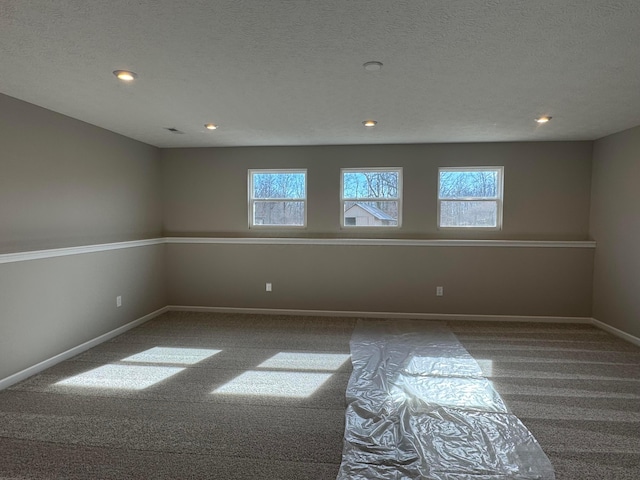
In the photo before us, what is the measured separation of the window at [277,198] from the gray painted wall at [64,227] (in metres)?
1.46

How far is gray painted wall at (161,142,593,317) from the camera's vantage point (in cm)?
460

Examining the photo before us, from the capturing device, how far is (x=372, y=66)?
7.54ft

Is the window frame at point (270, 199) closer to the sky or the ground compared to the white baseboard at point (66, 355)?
closer to the sky

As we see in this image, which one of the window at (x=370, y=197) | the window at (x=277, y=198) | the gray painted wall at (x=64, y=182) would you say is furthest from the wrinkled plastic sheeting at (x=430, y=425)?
the gray painted wall at (x=64, y=182)

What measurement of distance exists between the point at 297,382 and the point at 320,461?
1001 mm

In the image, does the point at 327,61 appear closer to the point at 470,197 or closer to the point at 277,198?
the point at 277,198

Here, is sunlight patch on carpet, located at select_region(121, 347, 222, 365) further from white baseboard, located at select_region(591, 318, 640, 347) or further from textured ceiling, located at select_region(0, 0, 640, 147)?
white baseboard, located at select_region(591, 318, 640, 347)

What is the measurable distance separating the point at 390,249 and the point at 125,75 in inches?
138

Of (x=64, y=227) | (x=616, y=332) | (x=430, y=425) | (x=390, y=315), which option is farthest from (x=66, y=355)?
(x=616, y=332)

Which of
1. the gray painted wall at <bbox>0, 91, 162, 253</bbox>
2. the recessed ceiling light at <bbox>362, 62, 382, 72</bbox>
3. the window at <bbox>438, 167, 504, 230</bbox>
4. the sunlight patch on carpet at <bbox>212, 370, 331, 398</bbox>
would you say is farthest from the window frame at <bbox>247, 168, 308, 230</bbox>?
the recessed ceiling light at <bbox>362, 62, 382, 72</bbox>

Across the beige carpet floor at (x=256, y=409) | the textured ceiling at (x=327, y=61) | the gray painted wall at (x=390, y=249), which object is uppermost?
the textured ceiling at (x=327, y=61)

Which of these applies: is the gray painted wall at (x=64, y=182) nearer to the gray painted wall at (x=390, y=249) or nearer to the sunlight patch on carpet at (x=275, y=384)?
the gray painted wall at (x=390, y=249)

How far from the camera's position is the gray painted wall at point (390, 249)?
4.60 metres

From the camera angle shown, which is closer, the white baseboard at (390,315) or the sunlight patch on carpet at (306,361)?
the sunlight patch on carpet at (306,361)
